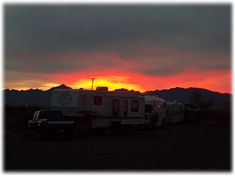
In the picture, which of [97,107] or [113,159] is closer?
[113,159]

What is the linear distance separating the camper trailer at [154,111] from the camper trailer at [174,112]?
10.3ft

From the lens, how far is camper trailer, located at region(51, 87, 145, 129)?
21.8m

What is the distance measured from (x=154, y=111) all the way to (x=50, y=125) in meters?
13.3

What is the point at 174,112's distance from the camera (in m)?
38.3

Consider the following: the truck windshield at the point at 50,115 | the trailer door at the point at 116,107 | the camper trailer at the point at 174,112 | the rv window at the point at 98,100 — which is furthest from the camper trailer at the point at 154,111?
the truck windshield at the point at 50,115

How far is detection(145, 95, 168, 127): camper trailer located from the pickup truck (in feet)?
34.1

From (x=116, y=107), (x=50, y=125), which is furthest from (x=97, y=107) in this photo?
(x=50, y=125)

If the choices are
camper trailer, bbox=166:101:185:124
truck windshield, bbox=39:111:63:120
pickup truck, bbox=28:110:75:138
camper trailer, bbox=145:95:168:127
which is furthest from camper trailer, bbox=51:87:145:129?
camper trailer, bbox=166:101:185:124

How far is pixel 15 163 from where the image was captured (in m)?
11.2

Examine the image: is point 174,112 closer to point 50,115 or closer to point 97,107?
point 97,107

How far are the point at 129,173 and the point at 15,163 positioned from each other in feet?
11.4

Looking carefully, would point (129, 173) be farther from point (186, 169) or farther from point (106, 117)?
point (106, 117)

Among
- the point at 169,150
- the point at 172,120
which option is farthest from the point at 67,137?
the point at 172,120

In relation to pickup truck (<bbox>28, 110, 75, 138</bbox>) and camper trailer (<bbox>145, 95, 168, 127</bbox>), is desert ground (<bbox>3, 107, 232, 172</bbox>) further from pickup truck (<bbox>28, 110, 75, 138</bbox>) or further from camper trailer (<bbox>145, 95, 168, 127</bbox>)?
camper trailer (<bbox>145, 95, 168, 127</bbox>)
